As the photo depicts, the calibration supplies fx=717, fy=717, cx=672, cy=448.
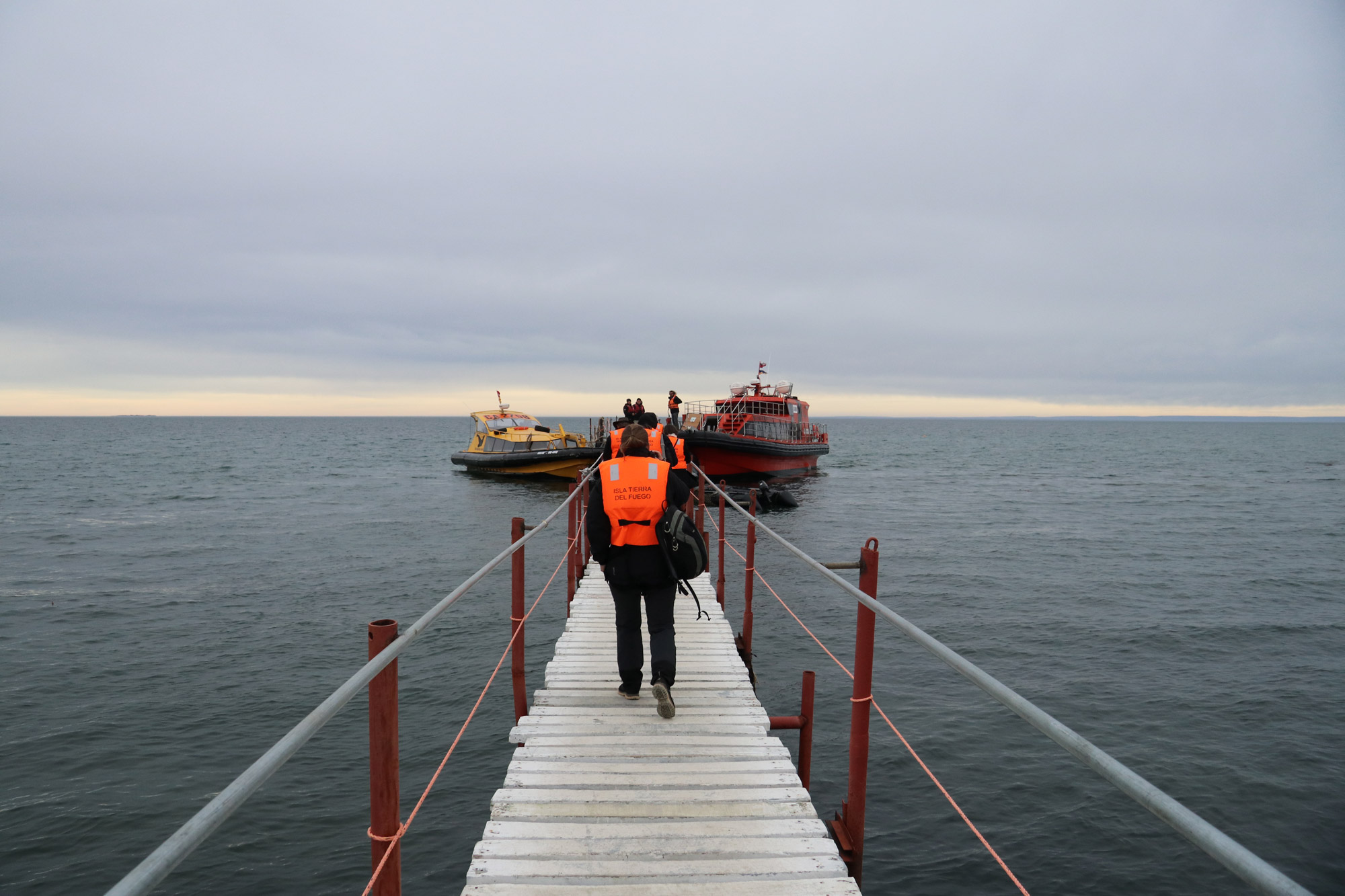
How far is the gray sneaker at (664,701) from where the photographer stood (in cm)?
419

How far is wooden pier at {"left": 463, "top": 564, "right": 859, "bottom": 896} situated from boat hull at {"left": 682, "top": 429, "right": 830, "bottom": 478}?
22.0m

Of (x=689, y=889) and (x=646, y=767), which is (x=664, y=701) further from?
(x=689, y=889)

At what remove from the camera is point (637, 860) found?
2.90 m

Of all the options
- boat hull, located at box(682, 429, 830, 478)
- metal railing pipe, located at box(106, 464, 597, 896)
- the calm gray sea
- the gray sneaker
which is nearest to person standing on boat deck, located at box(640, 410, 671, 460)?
the gray sneaker

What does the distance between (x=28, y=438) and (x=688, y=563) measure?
133 meters

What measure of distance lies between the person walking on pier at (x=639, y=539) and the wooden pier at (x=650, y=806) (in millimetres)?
393

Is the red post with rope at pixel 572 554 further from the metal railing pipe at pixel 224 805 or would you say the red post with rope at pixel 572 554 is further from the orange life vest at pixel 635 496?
the metal railing pipe at pixel 224 805

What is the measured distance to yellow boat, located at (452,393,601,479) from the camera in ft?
106

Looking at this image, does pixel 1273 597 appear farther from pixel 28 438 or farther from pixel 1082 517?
pixel 28 438

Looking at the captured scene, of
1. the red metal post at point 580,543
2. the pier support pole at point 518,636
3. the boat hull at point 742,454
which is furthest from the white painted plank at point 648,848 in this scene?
the boat hull at point 742,454

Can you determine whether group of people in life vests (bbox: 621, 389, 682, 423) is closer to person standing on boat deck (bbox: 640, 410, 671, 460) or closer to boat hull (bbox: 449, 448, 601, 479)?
person standing on boat deck (bbox: 640, 410, 671, 460)

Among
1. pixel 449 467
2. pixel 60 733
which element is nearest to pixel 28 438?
pixel 449 467

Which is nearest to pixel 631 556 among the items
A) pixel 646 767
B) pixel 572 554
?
pixel 646 767

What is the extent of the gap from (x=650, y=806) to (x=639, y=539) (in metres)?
1.41
